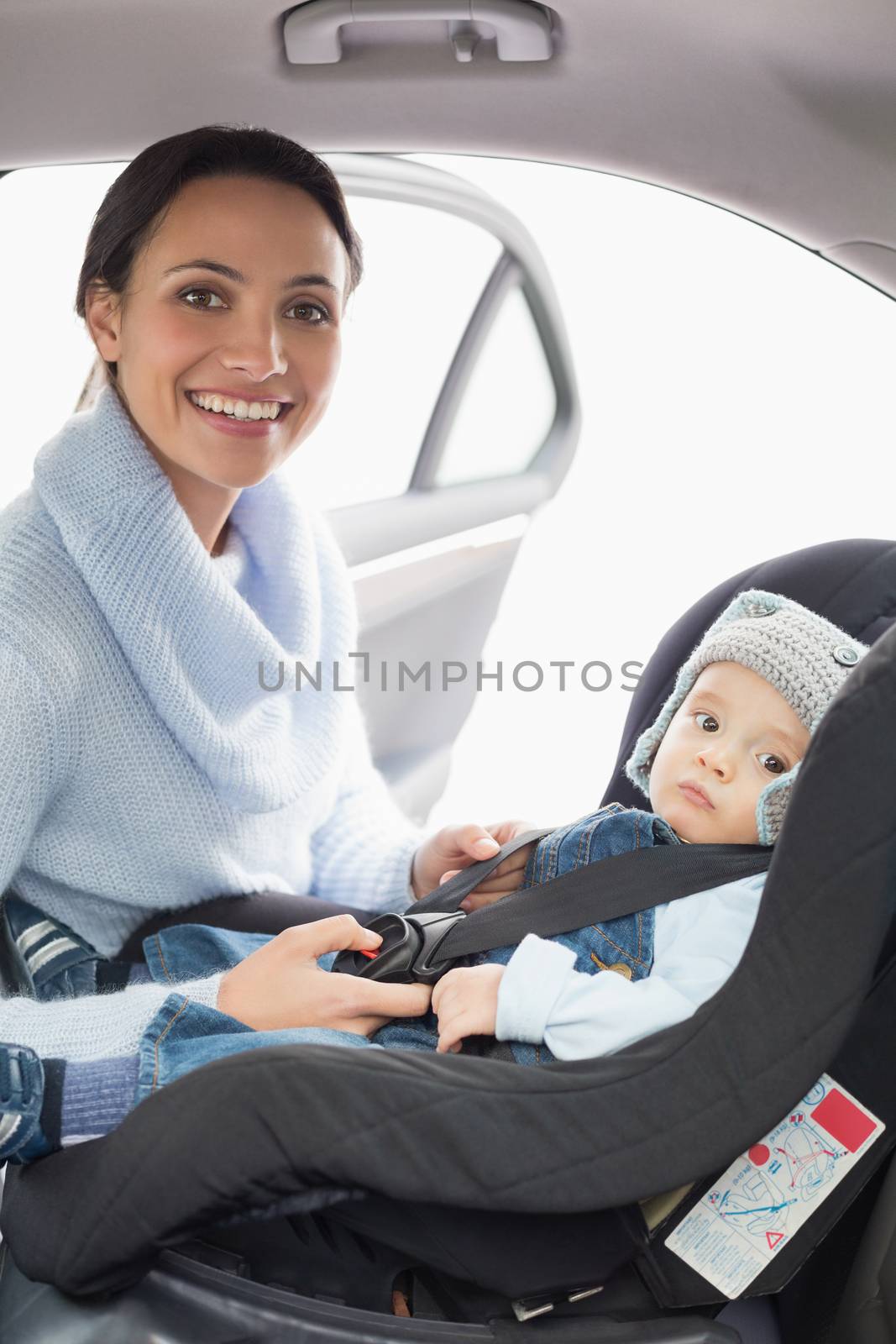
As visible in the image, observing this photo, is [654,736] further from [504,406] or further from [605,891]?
[504,406]

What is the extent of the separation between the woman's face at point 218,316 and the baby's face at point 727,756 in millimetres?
611

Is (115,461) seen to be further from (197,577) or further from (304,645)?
(304,645)

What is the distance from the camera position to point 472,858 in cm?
158

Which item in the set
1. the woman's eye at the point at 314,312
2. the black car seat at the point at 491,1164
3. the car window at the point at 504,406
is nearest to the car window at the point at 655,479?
the car window at the point at 504,406

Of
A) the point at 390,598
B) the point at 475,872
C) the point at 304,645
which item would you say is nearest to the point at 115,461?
the point at 304,645

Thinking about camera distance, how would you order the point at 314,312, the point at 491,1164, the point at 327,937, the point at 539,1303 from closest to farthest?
the point at 491,1164 → the point at 539,1303 → the point at 327,937 → the point at 314,312

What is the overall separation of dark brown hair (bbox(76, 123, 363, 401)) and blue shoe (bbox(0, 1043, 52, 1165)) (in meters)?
0.84

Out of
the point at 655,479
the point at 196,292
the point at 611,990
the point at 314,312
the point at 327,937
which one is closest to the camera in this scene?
the point at 611,990

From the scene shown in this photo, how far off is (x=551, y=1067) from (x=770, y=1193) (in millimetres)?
236

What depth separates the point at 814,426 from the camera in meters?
3.28

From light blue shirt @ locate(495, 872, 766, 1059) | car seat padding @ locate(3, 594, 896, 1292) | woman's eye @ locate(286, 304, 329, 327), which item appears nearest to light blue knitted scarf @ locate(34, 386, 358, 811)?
woman's eye @ locate(286, 304, 329, 327)

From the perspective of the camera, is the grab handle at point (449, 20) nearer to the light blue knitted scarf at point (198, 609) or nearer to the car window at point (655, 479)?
the light blue knitted scarf at point (198, 609)

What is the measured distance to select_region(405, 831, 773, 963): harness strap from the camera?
1262 mm

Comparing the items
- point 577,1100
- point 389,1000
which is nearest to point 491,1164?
point 577,1100
